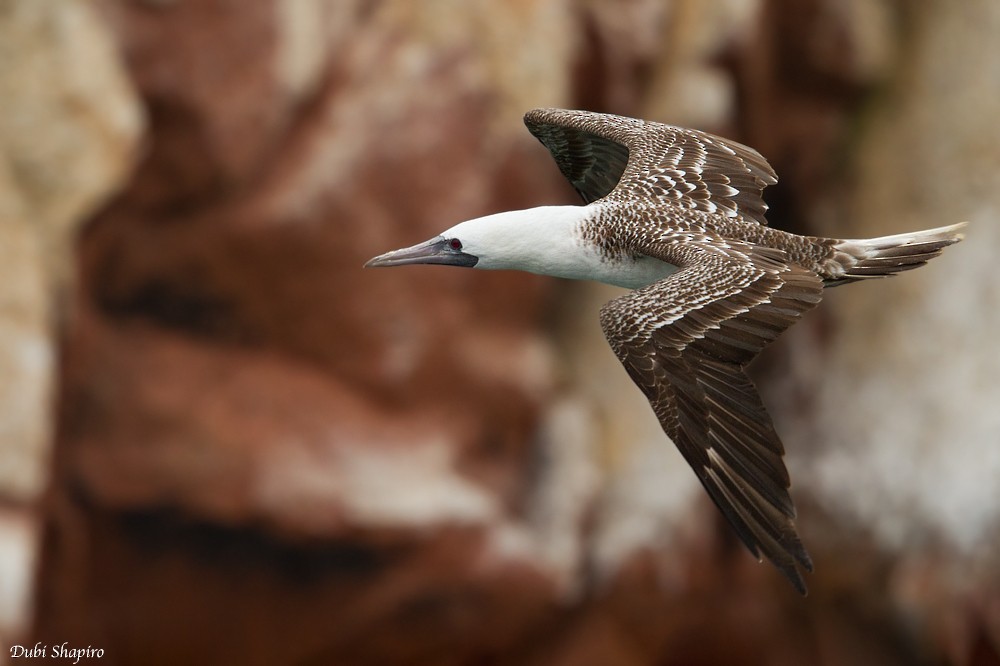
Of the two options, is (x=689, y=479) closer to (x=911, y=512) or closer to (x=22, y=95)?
(x=911, y=512)

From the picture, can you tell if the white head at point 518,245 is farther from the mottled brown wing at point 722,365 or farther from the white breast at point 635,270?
the mottled brown wing at point 722,365

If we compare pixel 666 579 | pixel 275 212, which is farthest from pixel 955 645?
pixel 275 212

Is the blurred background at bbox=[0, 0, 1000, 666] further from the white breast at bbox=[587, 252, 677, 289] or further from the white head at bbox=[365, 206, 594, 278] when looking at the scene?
the white breast at bbox=[587, 252, 677, 289]

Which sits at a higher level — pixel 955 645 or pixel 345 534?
pixel 345 534
